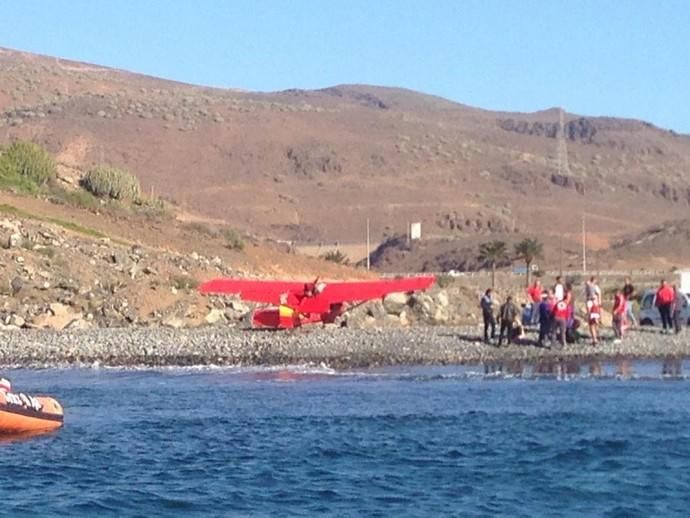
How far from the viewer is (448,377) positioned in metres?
30.7

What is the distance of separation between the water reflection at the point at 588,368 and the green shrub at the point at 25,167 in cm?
3232

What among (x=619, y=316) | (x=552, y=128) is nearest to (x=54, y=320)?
(x=619, y=316)

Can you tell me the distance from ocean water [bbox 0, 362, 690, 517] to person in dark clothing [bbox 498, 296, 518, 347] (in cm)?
345

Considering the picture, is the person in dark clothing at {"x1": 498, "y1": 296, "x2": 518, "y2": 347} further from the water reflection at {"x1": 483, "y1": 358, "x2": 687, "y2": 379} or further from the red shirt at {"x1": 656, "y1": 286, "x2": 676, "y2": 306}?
the red shirt at {"x1": 656, "y1": 286, "x2": 676, "y2": 306}

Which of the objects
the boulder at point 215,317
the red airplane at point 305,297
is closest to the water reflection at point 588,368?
the red airplane at point 305,297

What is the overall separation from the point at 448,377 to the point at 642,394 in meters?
4.47

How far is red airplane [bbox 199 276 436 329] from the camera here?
A: 3812 centimetres

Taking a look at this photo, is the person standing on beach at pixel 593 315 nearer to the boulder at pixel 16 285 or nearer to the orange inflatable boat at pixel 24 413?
the orange inflatable boat at pixel 24 413

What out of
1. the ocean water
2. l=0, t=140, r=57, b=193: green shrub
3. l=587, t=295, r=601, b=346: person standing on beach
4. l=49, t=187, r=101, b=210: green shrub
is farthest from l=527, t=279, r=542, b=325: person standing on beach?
l=0, t=140, r=57, b=193: green shrub

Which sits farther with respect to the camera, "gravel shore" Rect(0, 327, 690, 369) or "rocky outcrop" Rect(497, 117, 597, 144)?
"rocky outcrop" Rect(497, 117, 597, 144)

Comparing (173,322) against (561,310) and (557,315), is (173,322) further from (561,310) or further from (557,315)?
(561,310)

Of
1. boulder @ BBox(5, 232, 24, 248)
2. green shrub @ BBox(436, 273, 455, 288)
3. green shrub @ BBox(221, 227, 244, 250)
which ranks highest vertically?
green shrub @ BBox(221, 227, 244, 250)

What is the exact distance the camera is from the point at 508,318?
3459 centimetres

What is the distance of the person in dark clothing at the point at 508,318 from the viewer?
113ft
